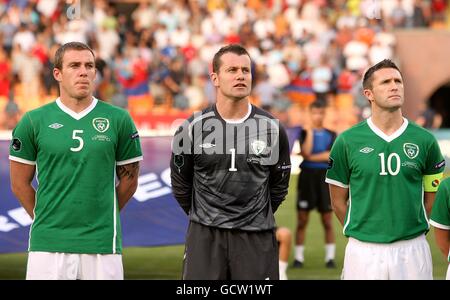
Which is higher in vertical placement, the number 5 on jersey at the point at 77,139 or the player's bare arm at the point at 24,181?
the number 5 on jersey at the point at 77,139

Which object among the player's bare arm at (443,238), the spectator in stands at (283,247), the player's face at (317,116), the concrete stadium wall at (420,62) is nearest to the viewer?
the player's bare arm at (443,238)

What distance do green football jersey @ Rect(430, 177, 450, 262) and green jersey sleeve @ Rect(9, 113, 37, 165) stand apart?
258cm

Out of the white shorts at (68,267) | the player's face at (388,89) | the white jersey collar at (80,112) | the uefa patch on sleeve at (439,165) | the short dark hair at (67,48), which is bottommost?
the white shorts at (68,267)

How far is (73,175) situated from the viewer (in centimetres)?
689

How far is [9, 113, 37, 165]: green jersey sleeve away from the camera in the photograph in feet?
23.1

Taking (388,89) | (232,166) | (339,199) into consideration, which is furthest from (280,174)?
(388,89)

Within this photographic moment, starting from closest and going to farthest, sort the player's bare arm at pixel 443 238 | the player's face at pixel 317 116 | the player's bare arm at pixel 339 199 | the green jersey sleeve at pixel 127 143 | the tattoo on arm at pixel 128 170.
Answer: the player's bare arm at pixel 443 238
the green jersey sleeve at pixel 127 143
the tattoo on arm at pixel 128 170
the player's bare arm at pixel 339 199
the player's face at pixel 317 116

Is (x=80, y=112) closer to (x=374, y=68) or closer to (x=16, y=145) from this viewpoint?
(x=16, y=145)

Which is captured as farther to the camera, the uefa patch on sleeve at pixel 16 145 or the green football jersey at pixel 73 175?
the uefa patch on sleeve at pixel 16 145

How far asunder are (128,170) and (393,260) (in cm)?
185

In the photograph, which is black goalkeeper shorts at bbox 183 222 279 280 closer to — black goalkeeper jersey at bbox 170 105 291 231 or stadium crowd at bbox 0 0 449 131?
black goalkeeper jersey at bbox 170 105 291 231

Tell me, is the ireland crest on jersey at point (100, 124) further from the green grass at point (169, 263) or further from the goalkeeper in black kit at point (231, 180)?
the green grass at point (169, 263)

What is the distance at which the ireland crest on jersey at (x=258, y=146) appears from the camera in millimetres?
6996

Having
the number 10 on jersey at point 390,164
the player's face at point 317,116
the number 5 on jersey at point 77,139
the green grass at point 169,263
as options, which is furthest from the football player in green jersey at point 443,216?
the player's face at point 317,116
